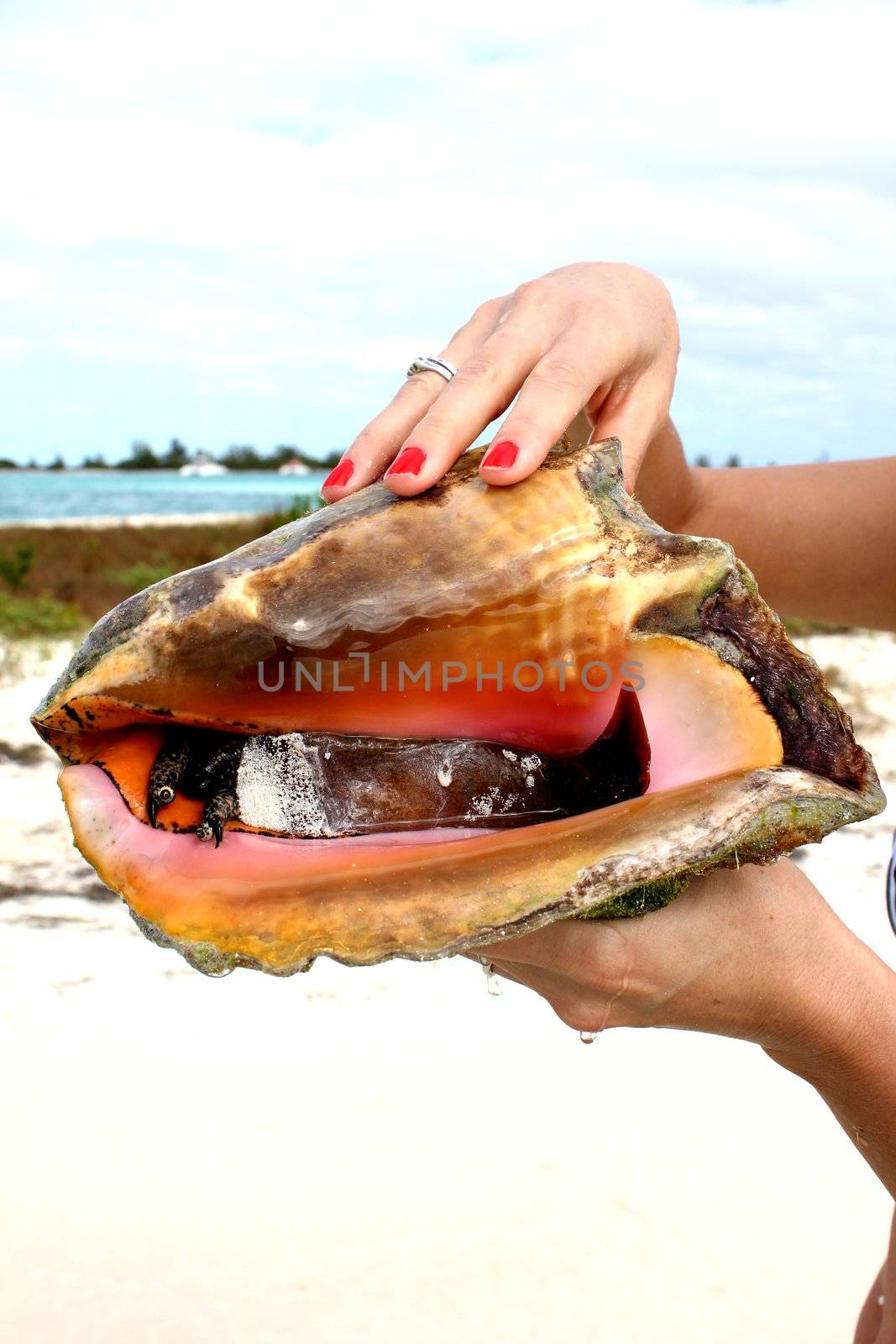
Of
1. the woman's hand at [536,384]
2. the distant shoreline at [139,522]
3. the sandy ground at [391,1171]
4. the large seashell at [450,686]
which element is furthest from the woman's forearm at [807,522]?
the distant shoreline at [139,522]

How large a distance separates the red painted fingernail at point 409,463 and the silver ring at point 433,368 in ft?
0.74

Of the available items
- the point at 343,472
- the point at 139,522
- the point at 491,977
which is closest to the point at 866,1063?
the point at 491,977

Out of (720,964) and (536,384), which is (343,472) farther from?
(720,964)

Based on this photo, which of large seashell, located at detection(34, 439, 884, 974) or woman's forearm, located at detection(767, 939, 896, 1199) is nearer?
large seashell, located at detection(34, 439, 884, 974)

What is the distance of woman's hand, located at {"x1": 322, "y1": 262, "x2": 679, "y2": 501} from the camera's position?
128cm

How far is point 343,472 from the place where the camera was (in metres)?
1.39

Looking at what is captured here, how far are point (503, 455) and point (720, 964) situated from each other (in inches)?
26.7

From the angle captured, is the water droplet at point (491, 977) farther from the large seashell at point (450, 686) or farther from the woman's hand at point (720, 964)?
the large seashell at point (450, 686)

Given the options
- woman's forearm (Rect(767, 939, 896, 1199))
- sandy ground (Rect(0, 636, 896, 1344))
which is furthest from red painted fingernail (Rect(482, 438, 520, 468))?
sandy ground (Rect(0, 636, 896, 1344))

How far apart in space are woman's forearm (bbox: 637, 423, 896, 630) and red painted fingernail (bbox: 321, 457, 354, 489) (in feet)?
3.12

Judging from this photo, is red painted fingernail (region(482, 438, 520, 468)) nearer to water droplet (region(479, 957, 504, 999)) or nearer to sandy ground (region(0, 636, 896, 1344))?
water droplet (region(479, 957, 504, 999))

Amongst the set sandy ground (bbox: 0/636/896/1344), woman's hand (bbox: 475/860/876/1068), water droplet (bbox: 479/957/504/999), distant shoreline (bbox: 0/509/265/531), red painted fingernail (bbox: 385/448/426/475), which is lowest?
distant shoreline (bbox: 0/509/265/531)

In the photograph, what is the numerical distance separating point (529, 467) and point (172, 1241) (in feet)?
5.39

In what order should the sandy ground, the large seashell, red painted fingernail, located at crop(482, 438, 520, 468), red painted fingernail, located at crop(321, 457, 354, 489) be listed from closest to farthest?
the large seashell → red painted fingernail, located at crop(482, 438, 520, 468) → red painted fingernail, located at crop(321, 457, 354, 489) → the sandy ground
